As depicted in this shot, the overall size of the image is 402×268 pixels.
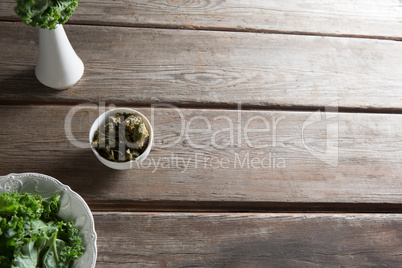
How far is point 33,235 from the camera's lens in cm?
63

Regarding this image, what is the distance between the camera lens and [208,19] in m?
1.00

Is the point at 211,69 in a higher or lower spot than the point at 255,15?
lower

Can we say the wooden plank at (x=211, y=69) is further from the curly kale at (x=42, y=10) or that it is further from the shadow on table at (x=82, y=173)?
the curly kale at (x=42, y=10)

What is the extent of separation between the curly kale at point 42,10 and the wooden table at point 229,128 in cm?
26

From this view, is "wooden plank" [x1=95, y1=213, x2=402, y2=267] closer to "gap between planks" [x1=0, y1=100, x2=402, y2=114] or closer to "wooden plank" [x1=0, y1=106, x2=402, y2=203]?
"wooden plank" [x1=0, y1=106, x2=402, y2=203]

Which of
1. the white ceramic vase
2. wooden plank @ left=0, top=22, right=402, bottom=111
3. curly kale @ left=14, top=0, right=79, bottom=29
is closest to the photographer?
curly kale @ left=14, top=0, right=79, bottom=29

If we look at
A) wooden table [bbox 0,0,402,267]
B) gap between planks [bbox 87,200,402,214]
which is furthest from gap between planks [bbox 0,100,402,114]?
gap between planks [bbox 87,200,402,214]

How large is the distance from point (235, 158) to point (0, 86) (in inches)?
22.3

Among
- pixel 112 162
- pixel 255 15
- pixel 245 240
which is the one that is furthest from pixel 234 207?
pixel 255 15

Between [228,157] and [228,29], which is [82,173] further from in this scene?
[228,29]

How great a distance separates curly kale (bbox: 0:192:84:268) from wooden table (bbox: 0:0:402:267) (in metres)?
0.11

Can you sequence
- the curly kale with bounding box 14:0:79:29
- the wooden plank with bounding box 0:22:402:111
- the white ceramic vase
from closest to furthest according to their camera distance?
the curly kale with bounding box 14:0:79:29 < the white ceramic vase < the wooden plank with bounding box 0:22:402:111

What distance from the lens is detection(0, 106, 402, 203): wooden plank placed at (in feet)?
2.70

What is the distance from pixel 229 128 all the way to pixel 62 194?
15.8 inches
